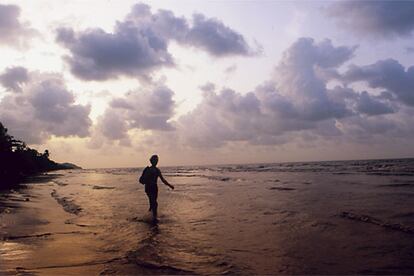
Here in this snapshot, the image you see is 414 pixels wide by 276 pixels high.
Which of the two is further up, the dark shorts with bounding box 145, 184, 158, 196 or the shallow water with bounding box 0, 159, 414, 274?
the dark shorts with bounding box 145, 184, 158, 196

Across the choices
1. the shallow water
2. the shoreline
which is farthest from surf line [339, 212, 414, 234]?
the shoreline

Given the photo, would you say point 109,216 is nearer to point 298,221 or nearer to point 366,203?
point 298,221

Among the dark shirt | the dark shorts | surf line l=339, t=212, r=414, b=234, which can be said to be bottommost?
surf line l=339, t=212, r=414, b=234

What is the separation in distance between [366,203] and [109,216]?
11020 millimetres

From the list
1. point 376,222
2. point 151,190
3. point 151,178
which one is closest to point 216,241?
point 151,190

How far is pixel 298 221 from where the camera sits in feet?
39.8

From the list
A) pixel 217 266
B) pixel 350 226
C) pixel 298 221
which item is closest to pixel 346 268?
pixel 217 266

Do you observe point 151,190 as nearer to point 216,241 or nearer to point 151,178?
point 151,178

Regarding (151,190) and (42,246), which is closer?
(42,246)

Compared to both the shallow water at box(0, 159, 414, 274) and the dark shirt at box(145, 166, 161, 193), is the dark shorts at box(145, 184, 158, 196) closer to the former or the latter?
the dark shirt at box(145, 166, 161, 193)

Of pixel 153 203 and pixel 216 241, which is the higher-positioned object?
pixel 153 203

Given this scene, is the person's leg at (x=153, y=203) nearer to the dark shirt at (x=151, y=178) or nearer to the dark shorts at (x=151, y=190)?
the dark shorts at (x=151, y=190)

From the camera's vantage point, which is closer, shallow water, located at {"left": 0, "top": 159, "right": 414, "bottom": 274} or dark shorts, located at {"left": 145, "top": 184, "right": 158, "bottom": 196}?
shallow water, located at {"left": 0, "top": 159, "right": 414, "bottom": 274}

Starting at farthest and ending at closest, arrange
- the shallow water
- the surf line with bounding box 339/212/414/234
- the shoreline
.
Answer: the surf line with bounding box 339/212/414/234
the shallow water
the shoreline
